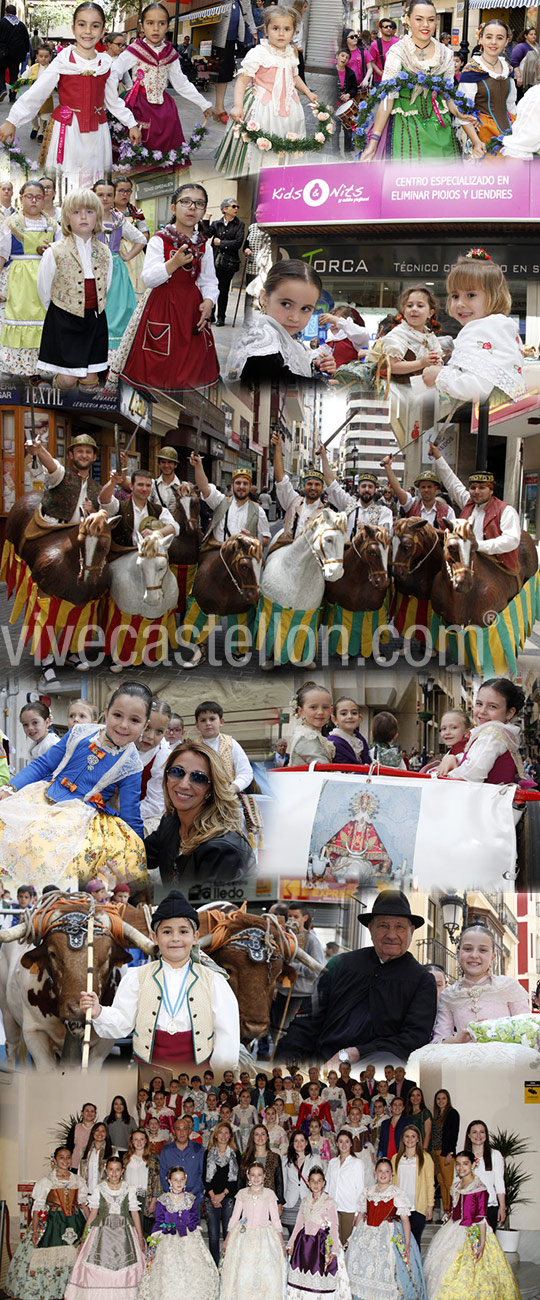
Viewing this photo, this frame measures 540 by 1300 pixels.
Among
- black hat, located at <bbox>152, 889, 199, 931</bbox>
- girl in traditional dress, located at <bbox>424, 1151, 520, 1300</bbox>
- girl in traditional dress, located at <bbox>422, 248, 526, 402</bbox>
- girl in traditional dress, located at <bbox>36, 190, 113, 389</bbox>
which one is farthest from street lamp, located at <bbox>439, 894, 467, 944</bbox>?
girl in traditional dress, located at <bbox>36, 190, 113, 389</bbox>

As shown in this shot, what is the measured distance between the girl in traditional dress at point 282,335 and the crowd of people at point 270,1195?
368 centimetres

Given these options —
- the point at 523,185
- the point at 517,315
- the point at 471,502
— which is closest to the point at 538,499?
the point at 471,502

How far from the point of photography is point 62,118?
881cm

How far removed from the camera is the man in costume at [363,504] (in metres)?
8.04

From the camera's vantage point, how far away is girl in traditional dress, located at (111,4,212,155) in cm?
883

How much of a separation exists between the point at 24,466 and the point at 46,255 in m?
1.20

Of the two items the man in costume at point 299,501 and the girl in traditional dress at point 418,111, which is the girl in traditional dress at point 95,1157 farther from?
the girl in traditional dress at point 418,111

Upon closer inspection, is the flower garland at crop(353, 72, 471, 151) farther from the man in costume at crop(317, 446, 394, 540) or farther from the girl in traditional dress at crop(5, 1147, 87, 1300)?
the girl in traditional dress at crop(5, 1147, 87, 1300)

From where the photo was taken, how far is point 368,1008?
768 centimetres

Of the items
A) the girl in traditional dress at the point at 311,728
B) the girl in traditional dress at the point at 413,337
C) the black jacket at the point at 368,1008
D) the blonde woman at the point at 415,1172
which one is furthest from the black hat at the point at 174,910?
the girl in traditional dress at the point at 413,337

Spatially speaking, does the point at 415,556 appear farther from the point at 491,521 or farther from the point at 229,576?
the point at 229,576

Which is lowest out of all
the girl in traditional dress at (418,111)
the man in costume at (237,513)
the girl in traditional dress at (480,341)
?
the man in costume at (237,513)

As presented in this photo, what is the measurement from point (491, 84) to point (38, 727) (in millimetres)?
4536

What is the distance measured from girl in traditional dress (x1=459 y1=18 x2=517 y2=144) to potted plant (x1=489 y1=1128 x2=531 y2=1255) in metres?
5.42
